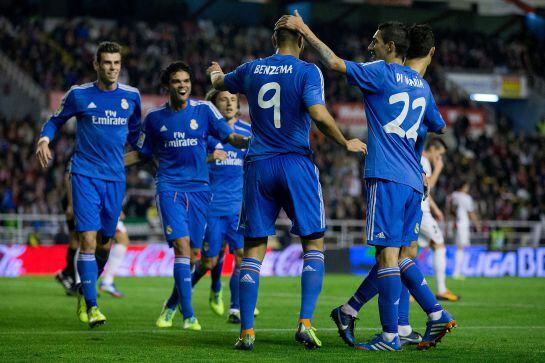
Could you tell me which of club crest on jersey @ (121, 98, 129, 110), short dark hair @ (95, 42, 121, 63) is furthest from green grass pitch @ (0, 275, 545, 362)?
short dark hair @ (95, 42, 121, 63)

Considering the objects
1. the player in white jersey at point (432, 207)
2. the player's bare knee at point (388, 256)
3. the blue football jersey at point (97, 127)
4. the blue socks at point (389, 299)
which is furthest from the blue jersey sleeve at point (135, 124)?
the player in white jersey at point (432, 207)

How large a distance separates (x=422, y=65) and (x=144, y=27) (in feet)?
103

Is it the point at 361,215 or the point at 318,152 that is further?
the point at 318,152

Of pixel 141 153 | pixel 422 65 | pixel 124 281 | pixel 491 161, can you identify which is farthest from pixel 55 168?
pixel 422 65

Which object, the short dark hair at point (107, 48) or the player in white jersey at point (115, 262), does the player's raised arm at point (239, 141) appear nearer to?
the short dark hair at point (107, 48)

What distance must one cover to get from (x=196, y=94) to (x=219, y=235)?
23.1 metres

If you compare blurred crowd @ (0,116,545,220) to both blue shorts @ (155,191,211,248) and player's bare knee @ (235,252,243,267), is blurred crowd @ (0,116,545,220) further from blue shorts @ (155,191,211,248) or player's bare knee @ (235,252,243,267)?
blue shorts @ (155,191,211,248)

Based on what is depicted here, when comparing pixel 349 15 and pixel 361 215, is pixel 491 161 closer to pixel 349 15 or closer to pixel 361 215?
pixel 361 215

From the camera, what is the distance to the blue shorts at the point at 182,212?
34.3ft

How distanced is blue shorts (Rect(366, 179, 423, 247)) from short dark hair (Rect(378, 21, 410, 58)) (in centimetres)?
115

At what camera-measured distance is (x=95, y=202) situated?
10477 mm

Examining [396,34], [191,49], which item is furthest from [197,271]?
[191,49]

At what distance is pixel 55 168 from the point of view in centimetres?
2914

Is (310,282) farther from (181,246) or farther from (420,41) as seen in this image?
(181,246)
